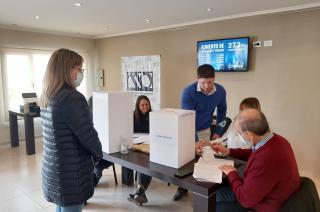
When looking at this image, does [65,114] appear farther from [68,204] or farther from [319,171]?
[319,171]

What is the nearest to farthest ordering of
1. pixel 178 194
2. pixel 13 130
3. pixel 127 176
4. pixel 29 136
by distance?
pixel 178 194 → pixel 127 176 → pixel 29 136 → pixel 13 130

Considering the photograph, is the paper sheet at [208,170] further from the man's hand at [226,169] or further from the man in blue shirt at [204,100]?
the man in blue shirt at [204,100]

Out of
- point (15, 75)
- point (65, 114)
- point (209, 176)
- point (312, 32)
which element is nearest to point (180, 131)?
point (209, 176)

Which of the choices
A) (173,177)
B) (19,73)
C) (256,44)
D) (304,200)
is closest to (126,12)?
(256,44)

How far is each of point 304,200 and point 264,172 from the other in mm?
261

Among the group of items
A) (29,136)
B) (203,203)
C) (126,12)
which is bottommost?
(29,136)

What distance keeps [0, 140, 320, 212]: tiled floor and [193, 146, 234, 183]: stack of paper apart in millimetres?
1107

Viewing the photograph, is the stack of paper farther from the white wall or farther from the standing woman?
the white wall

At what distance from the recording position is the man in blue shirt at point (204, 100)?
235cm

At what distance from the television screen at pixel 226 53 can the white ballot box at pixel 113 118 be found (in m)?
2.53

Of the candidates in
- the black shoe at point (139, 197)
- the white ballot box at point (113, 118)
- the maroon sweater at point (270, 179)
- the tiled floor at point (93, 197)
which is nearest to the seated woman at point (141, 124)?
the black shoe at point (139, 197)

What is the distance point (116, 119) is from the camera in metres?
1.93

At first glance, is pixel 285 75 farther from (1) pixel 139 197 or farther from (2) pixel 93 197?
(2) pixel 93 197

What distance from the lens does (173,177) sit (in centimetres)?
152
